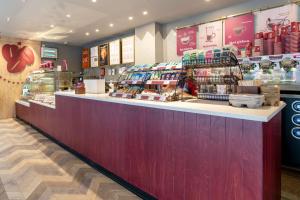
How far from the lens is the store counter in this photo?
60.9 inches

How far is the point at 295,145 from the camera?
321 centimetres

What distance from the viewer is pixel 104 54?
26.1 feet

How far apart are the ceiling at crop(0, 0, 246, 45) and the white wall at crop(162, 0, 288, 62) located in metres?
0.16

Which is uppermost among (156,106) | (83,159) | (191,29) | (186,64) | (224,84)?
(191,29)

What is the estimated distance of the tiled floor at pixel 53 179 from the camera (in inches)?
100

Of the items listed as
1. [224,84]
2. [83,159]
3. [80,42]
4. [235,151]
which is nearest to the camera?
[235,151]

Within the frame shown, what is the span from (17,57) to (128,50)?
13.6ft

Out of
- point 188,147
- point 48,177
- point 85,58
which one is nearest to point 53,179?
point 48,177

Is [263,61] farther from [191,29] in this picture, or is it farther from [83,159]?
[83,159]

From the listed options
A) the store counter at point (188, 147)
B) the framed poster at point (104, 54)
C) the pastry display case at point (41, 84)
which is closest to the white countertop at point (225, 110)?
the store counter at point (188, 147)

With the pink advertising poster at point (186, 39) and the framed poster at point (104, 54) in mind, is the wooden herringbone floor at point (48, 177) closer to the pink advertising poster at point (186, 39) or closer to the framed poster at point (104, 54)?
the pink advertising poster at point (186, 39)

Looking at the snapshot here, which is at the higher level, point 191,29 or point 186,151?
point 191,29

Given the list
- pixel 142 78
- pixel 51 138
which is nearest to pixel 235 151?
pixel 142 78

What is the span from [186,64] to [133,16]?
366cm
